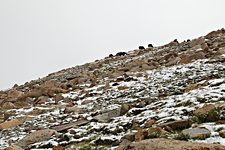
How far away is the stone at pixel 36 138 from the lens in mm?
13148

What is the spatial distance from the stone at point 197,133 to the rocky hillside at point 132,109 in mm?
23

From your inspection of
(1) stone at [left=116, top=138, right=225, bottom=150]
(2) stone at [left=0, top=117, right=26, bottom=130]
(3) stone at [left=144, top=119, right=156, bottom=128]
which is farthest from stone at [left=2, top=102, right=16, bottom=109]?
(1) stone at [left=116, top=138, right=225, bottom=150]

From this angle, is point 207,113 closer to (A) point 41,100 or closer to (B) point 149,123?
(B) point 149,123

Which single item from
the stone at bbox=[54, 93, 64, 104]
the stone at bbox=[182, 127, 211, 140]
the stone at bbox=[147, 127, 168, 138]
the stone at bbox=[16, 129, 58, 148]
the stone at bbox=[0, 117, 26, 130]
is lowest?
the stone at bbox=[182, 127, 211, 140]

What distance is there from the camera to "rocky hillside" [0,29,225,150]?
10.3 metres

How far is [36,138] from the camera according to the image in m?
13.3

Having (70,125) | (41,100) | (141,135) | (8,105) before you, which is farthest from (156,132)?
(8,105)

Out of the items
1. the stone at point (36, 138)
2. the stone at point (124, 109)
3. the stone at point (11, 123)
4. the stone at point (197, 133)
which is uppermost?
the stone at point (11, 123)

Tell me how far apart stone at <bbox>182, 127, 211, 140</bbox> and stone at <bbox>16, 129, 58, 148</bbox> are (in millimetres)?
5275

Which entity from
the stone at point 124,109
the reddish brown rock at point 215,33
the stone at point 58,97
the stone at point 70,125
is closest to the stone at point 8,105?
the stone at point 58,97

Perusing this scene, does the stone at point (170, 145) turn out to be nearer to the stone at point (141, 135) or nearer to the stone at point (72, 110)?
the stone at point (141, 135)

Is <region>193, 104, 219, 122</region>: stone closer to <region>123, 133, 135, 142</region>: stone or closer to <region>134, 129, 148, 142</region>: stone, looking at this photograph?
<region>134, 129, 148, 142</region>: stone

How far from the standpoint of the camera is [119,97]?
57.4 feet

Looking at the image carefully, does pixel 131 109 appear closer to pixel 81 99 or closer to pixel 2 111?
pixel 81 99
